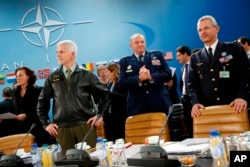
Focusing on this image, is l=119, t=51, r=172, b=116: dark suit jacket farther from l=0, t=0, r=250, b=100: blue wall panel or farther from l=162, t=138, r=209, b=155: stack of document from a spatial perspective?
l=0, t=0, r=250, b=100: blue wall panel

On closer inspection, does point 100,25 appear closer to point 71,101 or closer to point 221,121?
point 71,101

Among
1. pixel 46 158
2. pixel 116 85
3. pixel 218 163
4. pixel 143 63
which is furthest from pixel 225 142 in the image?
pixel 116 85

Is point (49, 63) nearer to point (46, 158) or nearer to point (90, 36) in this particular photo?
point (90, 36)

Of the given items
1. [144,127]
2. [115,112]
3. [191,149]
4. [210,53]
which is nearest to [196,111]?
[144,127]

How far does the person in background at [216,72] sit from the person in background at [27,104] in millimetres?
1762

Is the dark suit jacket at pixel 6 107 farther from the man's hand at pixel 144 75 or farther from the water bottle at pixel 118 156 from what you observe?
the water bottle at pixel 118 156

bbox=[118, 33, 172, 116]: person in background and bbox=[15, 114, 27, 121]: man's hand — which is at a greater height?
bbox=[118, 33, 172, 116]: person in background

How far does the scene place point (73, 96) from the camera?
3277 millimetres

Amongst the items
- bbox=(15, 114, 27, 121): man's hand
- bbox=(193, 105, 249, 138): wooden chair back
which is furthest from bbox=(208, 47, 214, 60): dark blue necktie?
bbox=(15, 114, 27, 121): man's hand

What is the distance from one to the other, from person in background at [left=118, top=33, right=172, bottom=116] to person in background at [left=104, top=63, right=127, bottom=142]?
0.47m

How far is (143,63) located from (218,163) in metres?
2.17

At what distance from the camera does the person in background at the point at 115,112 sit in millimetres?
4223

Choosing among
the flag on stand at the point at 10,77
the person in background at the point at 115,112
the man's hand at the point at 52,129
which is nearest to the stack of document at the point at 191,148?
the man's hand at the point at 52,129

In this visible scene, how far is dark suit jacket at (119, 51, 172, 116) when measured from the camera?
3623 mm
